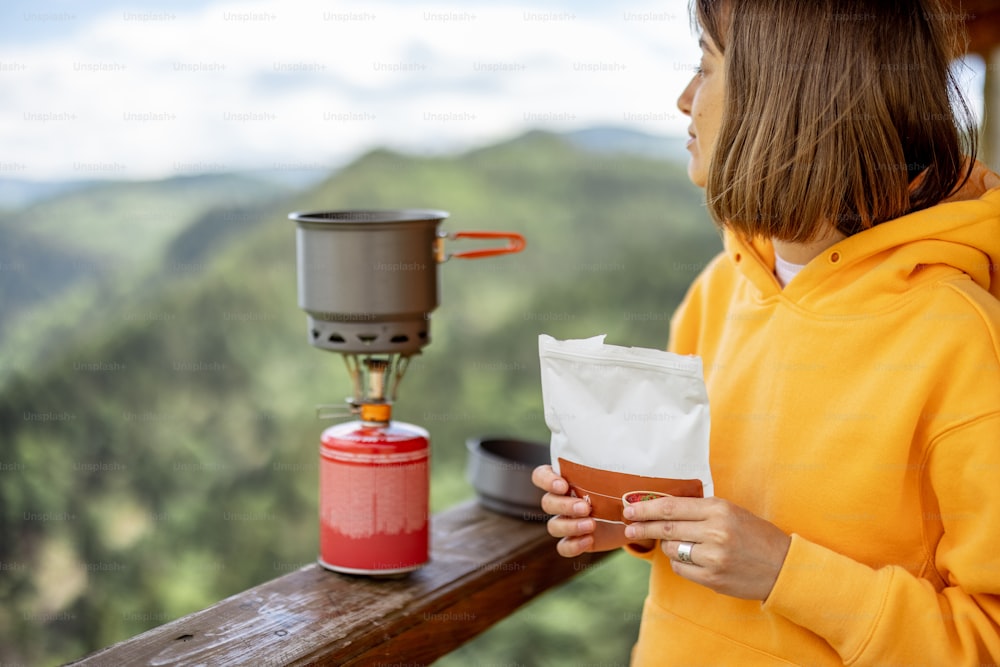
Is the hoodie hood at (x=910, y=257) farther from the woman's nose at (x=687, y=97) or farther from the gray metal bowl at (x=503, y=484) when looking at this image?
the gray metal bowl at (x=503, y=484)

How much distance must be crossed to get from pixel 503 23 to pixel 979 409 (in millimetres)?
5062

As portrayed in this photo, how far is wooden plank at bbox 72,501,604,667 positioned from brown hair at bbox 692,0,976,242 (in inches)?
31.0

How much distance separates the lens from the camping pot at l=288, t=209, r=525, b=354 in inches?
59.0

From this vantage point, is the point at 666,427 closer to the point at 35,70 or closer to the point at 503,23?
the point at 35,70

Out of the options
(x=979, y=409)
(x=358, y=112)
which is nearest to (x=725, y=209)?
(x=979, y=409)

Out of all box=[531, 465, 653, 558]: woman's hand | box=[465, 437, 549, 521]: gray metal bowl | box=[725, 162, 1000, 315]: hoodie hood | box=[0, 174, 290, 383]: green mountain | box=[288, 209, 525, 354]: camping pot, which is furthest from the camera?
box=[0, 174, 290, 383]: green mountain

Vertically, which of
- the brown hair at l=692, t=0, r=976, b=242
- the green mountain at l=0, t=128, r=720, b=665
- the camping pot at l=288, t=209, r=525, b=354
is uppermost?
the brown hair at l=692, t=0, r=976, b=242

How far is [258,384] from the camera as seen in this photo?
6012mm

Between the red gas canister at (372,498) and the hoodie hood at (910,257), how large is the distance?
2.25 feet

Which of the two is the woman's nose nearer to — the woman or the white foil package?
the woman

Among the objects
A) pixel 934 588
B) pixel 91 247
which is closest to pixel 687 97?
pixel 934 588

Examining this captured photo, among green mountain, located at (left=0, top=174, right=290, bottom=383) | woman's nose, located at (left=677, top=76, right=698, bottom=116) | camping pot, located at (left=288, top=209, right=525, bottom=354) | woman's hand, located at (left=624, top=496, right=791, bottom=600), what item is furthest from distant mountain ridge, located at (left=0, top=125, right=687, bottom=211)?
woman's hand, located at (left=624, top=496, right=791, bottom=600)

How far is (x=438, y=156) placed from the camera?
646cm

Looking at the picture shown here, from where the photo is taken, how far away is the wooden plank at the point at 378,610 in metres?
1.30
